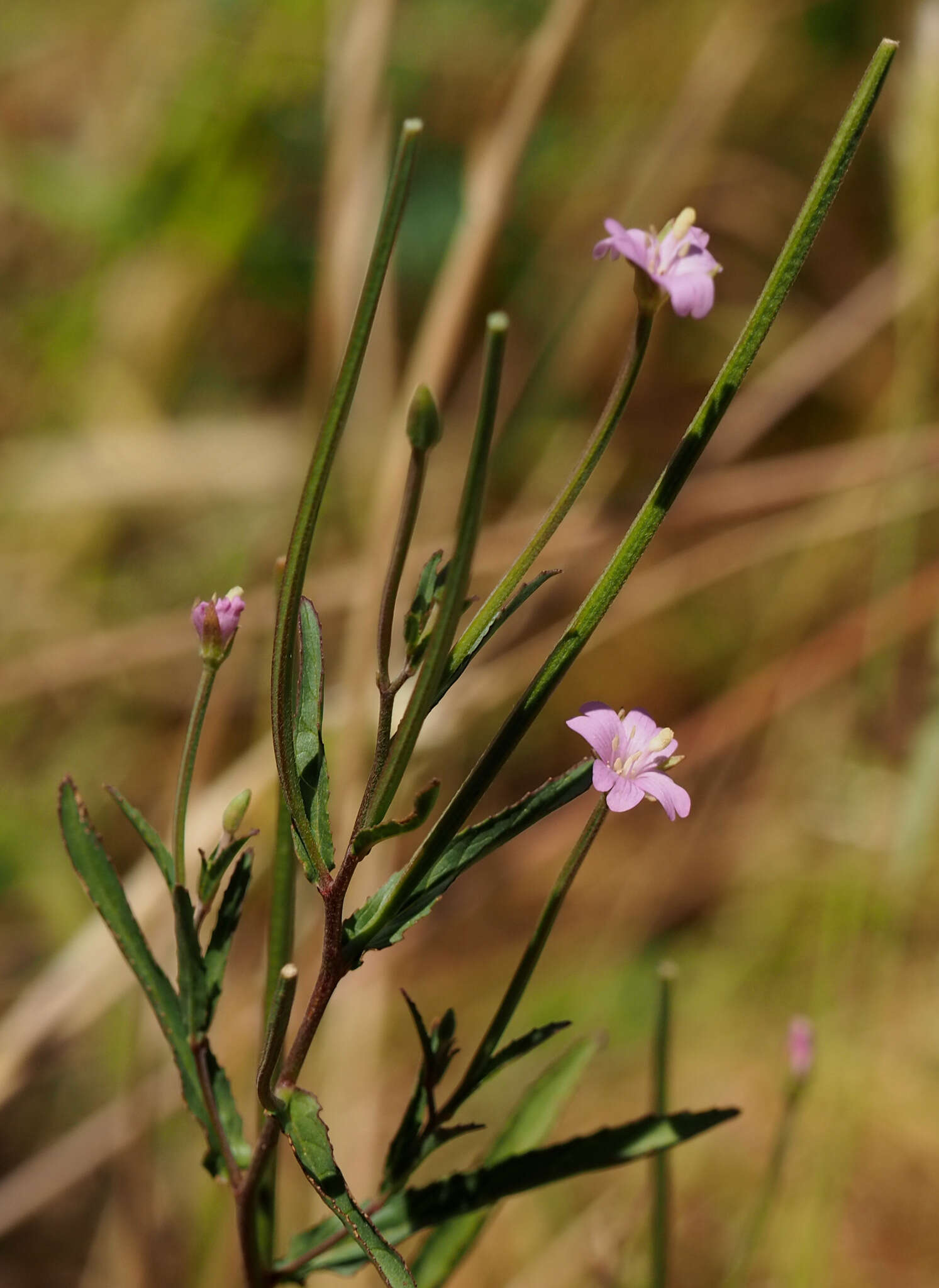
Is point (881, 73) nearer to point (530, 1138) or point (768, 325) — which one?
point (768, 325)

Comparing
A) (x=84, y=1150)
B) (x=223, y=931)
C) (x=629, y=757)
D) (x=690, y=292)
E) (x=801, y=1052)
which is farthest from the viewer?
(x=84, y=1150)

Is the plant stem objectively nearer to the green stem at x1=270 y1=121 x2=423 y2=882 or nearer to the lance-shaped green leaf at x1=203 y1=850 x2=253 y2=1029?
the green stem at x1=270 y1=121 x2=423 y2=882

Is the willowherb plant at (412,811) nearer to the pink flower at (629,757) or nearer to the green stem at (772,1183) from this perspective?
the pink flower at (629,757)

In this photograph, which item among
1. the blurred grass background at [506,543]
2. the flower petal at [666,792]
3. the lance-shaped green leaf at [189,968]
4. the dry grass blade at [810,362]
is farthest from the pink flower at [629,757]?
the dry grass blade at [810,362]

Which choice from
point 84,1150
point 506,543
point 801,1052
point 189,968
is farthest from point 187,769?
point 506,543

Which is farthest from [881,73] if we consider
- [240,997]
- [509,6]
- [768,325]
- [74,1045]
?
[509,6]

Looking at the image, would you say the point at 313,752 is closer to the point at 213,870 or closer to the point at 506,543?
the point at 213,870

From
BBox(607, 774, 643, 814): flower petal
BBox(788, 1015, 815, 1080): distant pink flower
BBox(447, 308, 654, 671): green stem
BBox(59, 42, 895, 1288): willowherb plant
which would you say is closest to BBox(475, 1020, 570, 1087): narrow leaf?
BBox(59, 42, 895, 1288): willowherb plant
